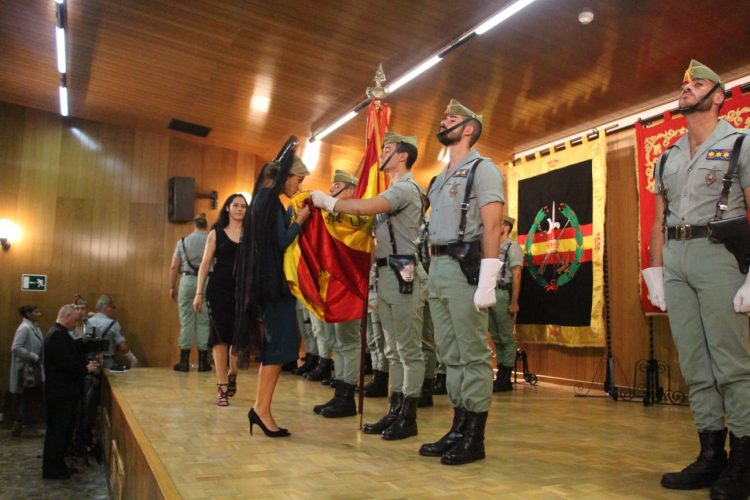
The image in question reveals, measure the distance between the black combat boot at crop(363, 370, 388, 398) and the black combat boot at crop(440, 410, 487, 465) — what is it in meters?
2.22

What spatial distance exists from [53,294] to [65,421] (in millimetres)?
3614

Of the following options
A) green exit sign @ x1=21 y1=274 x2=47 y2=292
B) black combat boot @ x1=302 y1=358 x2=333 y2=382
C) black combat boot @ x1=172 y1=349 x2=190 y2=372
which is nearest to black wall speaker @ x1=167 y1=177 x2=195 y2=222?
green exit sign @ x1=21 y1=274 x2=47 y2=292

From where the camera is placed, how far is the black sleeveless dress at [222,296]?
4.15 metres

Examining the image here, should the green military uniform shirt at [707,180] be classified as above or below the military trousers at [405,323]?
above

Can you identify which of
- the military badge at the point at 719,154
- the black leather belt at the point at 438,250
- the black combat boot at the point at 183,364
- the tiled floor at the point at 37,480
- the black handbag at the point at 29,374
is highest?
the military badge at the point at 719,154

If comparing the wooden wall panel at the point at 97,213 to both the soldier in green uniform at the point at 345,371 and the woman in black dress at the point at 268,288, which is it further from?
the woman in black dress at the point at 268,288

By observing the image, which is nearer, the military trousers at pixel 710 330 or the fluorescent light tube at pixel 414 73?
the military trousers at pixel 710 330

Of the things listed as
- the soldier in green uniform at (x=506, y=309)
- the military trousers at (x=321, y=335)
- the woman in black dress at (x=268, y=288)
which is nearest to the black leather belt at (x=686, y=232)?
the woman in black dress at (x=268, y=288)

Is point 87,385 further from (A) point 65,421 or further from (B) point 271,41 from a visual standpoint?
(B) point 271,41

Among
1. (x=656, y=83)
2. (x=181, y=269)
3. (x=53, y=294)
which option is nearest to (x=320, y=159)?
(x=181, y=269)

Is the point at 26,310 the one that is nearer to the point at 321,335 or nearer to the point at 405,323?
the point at 321,335

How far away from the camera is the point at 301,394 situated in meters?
4.88

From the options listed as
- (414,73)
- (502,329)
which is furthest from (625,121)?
(502,329)

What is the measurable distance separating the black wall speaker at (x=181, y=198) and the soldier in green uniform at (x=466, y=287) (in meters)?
7.05
